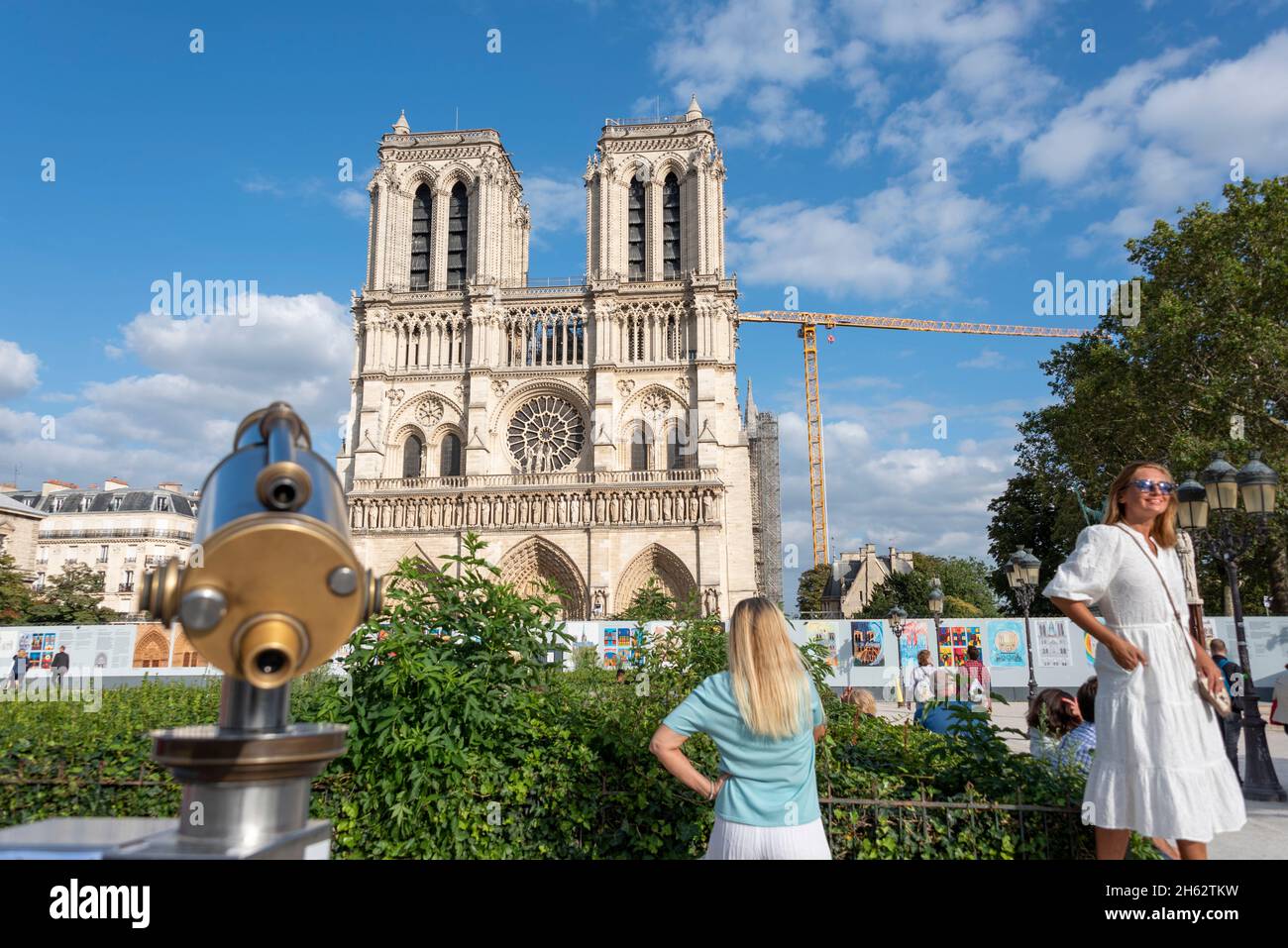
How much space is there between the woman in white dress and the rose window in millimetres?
30645

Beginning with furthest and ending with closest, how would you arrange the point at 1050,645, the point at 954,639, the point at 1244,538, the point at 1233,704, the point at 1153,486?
the point at 954,639 → the point at 1050,645 → the point at 1244,538 → the point at 1233,704 → the point at 1153,486

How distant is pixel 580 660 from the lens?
275 inches

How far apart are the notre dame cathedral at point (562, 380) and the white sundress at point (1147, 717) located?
2701 cm

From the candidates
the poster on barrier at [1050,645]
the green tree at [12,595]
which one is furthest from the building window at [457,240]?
the poster on barrier at [1050,645]

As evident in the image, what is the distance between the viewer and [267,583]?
1285 mm

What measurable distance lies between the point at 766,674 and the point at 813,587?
207 feet

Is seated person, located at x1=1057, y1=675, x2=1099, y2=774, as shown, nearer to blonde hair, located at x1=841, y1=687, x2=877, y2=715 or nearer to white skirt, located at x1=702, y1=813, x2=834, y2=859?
white skirt, located at x1=702, y1=813, x2=834, y2=859

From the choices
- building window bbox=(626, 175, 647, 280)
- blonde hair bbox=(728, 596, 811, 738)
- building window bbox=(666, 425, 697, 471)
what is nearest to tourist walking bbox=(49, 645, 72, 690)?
blonde hair bbox=(728, 596, 811, 738)

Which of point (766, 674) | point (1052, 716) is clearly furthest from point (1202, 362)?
point (766, 674)

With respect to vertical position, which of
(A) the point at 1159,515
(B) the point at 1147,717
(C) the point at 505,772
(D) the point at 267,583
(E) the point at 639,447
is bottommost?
(C) the point at 505,772

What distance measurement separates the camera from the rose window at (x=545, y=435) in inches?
1309

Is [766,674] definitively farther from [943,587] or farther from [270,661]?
[943,587]

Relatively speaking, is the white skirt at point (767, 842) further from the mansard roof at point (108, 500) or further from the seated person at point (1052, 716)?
the mansard roof at point (108, 500)
